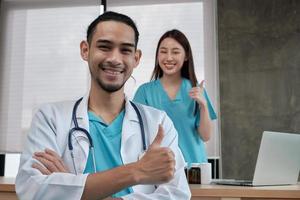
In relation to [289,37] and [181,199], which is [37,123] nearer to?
[181,199]

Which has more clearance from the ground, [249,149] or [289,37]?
[289,37]

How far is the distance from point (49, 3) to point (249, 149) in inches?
88.9

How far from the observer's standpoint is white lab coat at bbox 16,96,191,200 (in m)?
1.04

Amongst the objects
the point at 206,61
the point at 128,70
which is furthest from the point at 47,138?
the point at 206,61

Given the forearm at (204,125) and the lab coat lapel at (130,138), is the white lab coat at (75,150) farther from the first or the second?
the forearm at (204,125)

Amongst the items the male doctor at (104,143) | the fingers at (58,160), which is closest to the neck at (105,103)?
the male doctor at (104,143)

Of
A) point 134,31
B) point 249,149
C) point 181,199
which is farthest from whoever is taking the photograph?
point 249,149

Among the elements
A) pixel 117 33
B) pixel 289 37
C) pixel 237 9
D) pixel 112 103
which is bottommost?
pixel 112 103

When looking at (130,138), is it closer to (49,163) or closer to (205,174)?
(49,163)

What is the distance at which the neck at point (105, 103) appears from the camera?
1282 mm

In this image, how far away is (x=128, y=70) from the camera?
4.11 feet

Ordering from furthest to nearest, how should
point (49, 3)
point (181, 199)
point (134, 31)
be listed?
1. point (49, 3)
2. point (134, 31)
3. point (181, 199)

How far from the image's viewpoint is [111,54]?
4.00ft

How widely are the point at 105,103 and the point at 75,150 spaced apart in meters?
0.21
